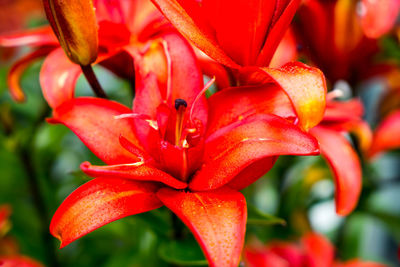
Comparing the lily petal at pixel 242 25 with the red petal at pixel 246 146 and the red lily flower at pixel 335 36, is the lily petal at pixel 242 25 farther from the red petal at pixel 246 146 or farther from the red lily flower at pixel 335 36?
the red lily flower at pixel 335 36

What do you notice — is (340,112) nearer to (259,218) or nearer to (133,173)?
(259,218)

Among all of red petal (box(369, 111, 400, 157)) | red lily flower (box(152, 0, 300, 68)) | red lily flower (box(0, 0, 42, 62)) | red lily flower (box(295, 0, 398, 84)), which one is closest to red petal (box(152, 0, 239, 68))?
red lily flower (box(152, 0, 300, 68))

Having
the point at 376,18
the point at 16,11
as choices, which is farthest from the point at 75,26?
the point at 16,11

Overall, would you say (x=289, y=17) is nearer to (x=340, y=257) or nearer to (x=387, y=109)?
(x=387, y=109)

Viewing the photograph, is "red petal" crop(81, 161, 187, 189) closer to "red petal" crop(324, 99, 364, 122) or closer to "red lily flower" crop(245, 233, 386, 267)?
"red petal" crop(324, 99, 364, 122)

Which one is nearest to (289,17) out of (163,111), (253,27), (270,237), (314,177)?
(253,27)

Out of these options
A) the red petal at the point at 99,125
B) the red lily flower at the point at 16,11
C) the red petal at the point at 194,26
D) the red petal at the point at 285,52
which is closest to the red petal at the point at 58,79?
the red petal at the point at 99,125
